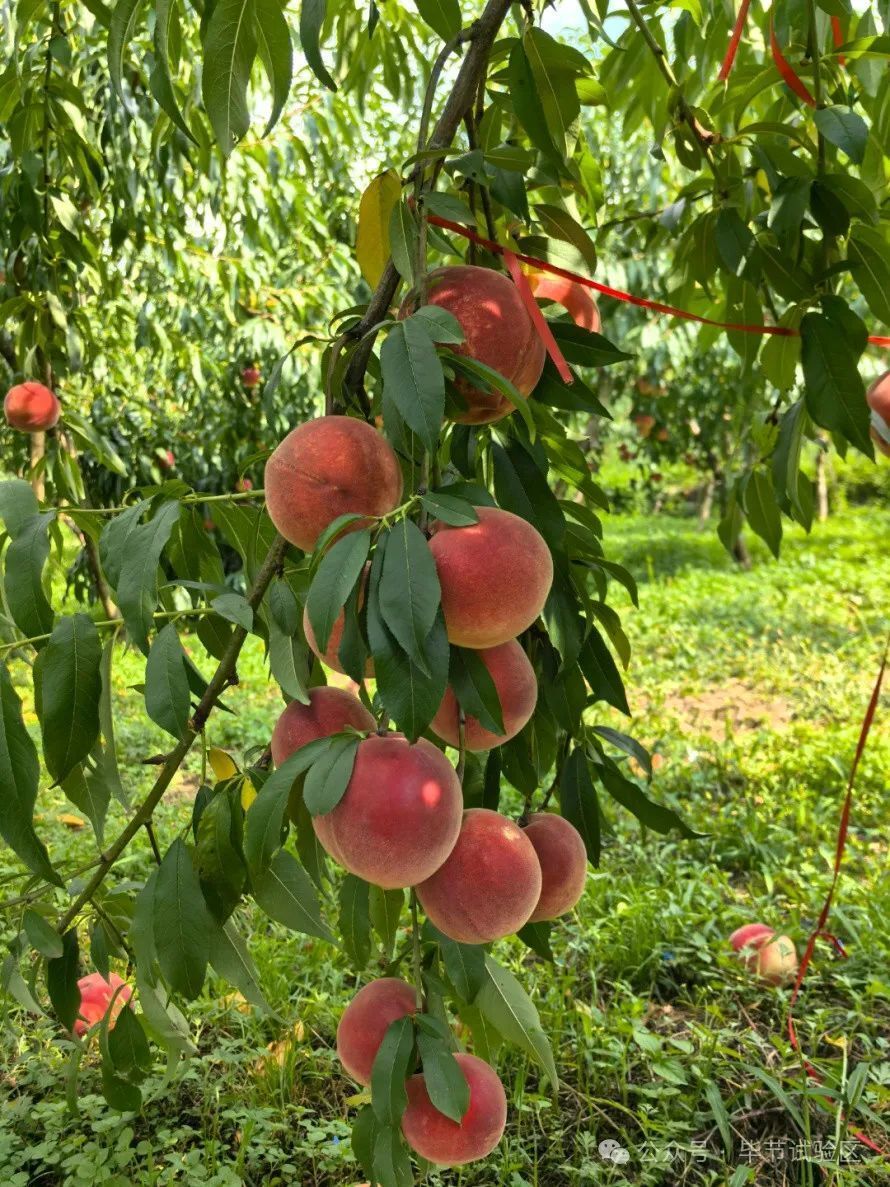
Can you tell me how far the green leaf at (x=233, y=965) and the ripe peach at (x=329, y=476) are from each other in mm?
421

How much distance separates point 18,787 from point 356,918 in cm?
31

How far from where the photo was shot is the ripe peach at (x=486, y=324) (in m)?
0.74

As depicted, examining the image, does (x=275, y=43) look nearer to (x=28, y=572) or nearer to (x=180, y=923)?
(x=28, y=572)

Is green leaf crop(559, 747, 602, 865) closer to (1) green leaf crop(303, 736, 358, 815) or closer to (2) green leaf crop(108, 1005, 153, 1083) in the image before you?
(1) green leaf crop(303, 736, 358, 815)

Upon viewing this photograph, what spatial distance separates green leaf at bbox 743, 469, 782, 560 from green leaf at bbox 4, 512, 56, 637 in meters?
0.88

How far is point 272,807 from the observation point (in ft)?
2.36

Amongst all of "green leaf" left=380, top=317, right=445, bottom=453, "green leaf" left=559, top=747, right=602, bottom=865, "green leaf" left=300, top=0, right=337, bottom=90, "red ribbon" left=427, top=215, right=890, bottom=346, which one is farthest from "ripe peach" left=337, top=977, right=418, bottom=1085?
"green leaf" left=300, top=0, right=337, bottom=90

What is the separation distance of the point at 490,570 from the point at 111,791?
0.58 meters

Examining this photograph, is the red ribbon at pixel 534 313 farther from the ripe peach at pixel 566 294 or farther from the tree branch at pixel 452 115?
the ripe peach at pixel 566 294

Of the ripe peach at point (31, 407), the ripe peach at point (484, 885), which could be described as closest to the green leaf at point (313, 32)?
the ripe peach at point (484, 885)

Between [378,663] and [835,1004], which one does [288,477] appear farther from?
[835,1004]

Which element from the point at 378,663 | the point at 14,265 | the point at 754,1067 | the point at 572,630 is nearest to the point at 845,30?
the point at 572,630

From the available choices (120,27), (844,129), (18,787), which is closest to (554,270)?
(844,129)

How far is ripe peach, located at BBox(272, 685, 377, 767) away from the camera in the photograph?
32.1 inches
